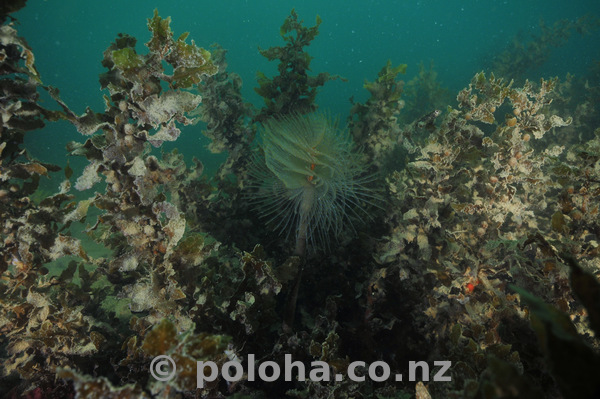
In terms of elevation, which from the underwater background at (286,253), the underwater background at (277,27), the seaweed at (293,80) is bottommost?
the underwater background at (286,253)

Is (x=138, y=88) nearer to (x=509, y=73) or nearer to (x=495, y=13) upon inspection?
(x=509, y=73)

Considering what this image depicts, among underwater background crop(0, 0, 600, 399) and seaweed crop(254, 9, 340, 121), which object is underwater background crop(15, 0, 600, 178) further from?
underwater background crop(0, 0, 600, 399)

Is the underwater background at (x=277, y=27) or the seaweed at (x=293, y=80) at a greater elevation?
the underwater background at (x=277, y=27)

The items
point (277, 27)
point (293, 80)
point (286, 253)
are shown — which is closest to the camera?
point (286, 253)

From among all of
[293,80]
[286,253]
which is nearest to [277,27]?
[293,80]

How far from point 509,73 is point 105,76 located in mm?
14763

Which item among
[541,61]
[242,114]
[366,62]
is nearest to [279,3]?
[366,62]

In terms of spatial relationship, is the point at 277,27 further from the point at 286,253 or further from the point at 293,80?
the point at 286,253

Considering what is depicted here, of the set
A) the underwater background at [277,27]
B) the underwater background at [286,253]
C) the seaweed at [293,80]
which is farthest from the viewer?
the underwater background at [277,27]

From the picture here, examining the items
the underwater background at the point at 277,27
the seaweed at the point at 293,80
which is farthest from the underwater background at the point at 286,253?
the underwater background at the point at 277,27

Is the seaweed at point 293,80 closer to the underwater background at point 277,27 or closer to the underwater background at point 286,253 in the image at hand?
the underwater background at point 286,253

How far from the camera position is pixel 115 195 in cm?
195

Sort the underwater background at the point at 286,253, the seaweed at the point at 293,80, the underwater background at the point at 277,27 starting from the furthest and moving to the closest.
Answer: the underwater background at the point at 277,27
the seaweed at the point at 293,80
the underwater background at the point at 286,253

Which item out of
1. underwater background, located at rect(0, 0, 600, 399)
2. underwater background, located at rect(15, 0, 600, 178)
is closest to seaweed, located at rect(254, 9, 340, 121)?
underwater background, located at rect(0, 0, 600, 399)
